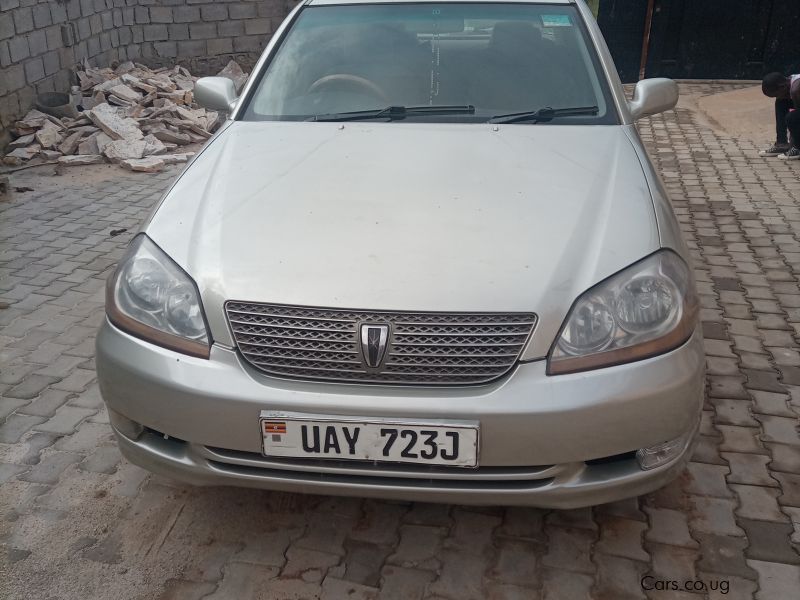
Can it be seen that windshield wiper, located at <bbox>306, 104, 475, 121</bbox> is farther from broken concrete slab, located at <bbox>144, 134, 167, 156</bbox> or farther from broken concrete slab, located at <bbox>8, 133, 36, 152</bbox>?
broken concrete slab, located at <bbox>8, 133, 36, 152</bbox>

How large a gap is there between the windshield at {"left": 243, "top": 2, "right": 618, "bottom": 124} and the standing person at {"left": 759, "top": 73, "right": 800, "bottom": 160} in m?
4.58

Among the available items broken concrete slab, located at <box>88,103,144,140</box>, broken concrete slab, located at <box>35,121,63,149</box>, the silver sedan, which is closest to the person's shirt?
the silver sedan

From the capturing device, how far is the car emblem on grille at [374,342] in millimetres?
2016

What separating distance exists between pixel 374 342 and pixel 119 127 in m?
7.16

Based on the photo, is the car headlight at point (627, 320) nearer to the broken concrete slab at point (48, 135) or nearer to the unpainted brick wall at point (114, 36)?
the broken concrete slab at point (48, 135)

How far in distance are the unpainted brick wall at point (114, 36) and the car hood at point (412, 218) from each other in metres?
6.19

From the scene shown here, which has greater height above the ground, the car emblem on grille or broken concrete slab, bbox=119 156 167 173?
the car emblem on grille

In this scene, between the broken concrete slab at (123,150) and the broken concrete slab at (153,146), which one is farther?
the broken concrete slab at (153,146)

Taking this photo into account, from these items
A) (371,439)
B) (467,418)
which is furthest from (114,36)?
(467,418)

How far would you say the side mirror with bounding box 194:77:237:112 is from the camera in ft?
11.4

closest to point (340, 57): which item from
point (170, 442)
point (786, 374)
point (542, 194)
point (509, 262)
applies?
point (542, 194)

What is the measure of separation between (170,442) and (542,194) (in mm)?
1381

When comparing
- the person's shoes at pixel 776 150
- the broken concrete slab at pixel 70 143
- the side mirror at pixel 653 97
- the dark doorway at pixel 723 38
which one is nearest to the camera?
the side mirror at pixel 653 97

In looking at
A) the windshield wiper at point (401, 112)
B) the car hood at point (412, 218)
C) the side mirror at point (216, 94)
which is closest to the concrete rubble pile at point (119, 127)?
the side mirror at point (216, 94)
